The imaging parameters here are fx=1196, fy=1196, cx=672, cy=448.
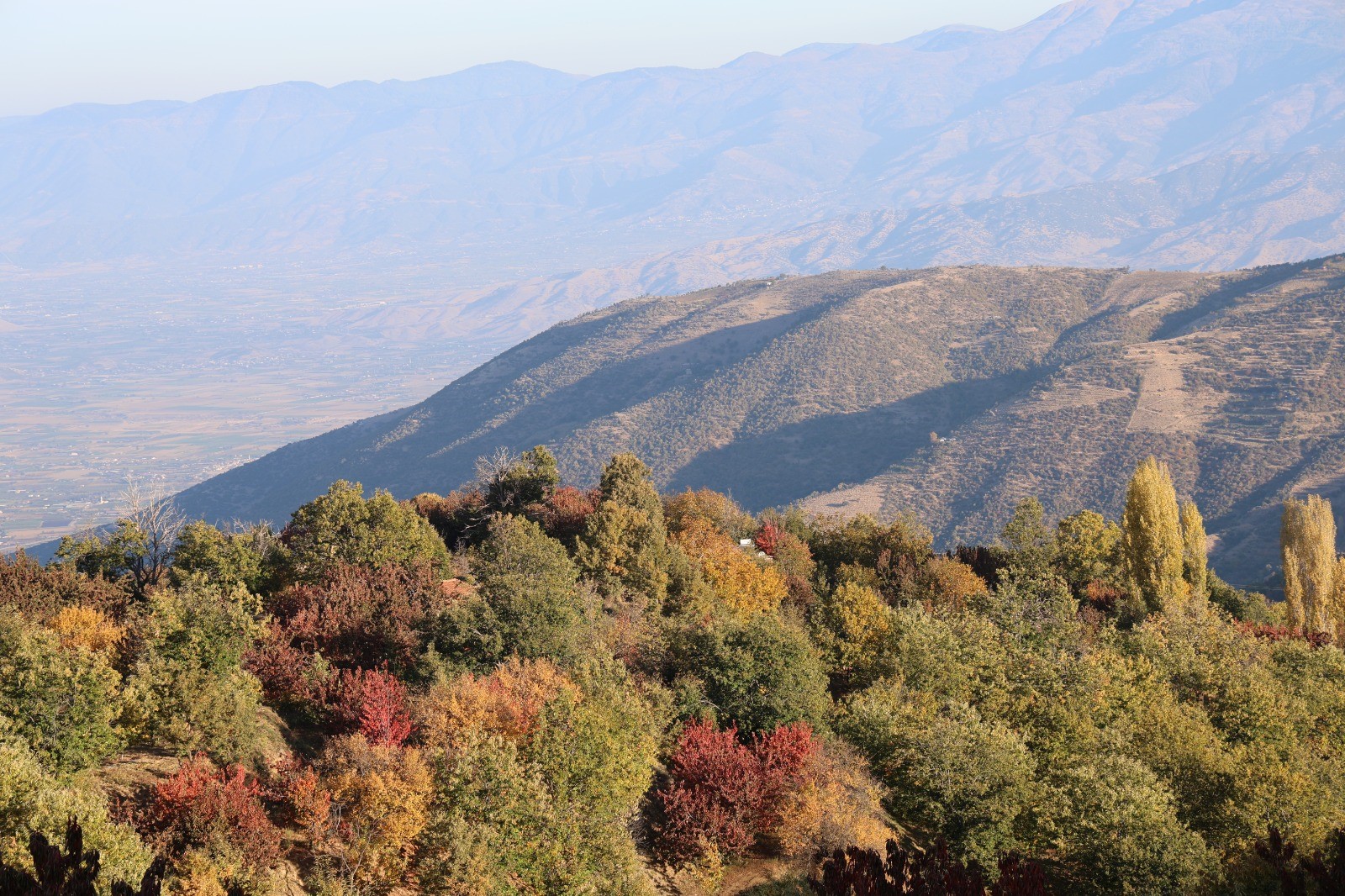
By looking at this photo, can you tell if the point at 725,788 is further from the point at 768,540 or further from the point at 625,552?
the point at 768,540

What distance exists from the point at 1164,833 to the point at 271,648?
24.7m

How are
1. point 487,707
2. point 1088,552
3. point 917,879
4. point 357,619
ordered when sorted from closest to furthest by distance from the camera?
point 917,879 < point 487,707 < point 357,619 < point 1088,552

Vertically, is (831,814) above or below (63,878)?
below

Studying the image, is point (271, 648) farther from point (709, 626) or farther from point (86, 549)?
point (86, 549)

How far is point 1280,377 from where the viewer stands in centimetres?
13650

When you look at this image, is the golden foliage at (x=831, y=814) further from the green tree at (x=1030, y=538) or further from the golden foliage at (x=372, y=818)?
the green tree at (x=1030, y=538)

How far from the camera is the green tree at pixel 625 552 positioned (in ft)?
164

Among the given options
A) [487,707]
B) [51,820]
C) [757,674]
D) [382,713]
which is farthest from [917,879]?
[757,674]

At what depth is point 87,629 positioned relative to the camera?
118 feet

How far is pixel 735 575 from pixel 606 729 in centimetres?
2270

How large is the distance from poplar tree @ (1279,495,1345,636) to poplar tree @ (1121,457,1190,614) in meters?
7.49

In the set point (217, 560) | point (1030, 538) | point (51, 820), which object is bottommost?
point (1030, 538)

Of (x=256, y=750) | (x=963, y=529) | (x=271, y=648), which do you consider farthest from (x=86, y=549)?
(x=963, y=529)

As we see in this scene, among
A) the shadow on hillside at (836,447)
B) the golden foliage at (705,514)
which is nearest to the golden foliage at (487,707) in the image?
the golden foliage at (705,514)
